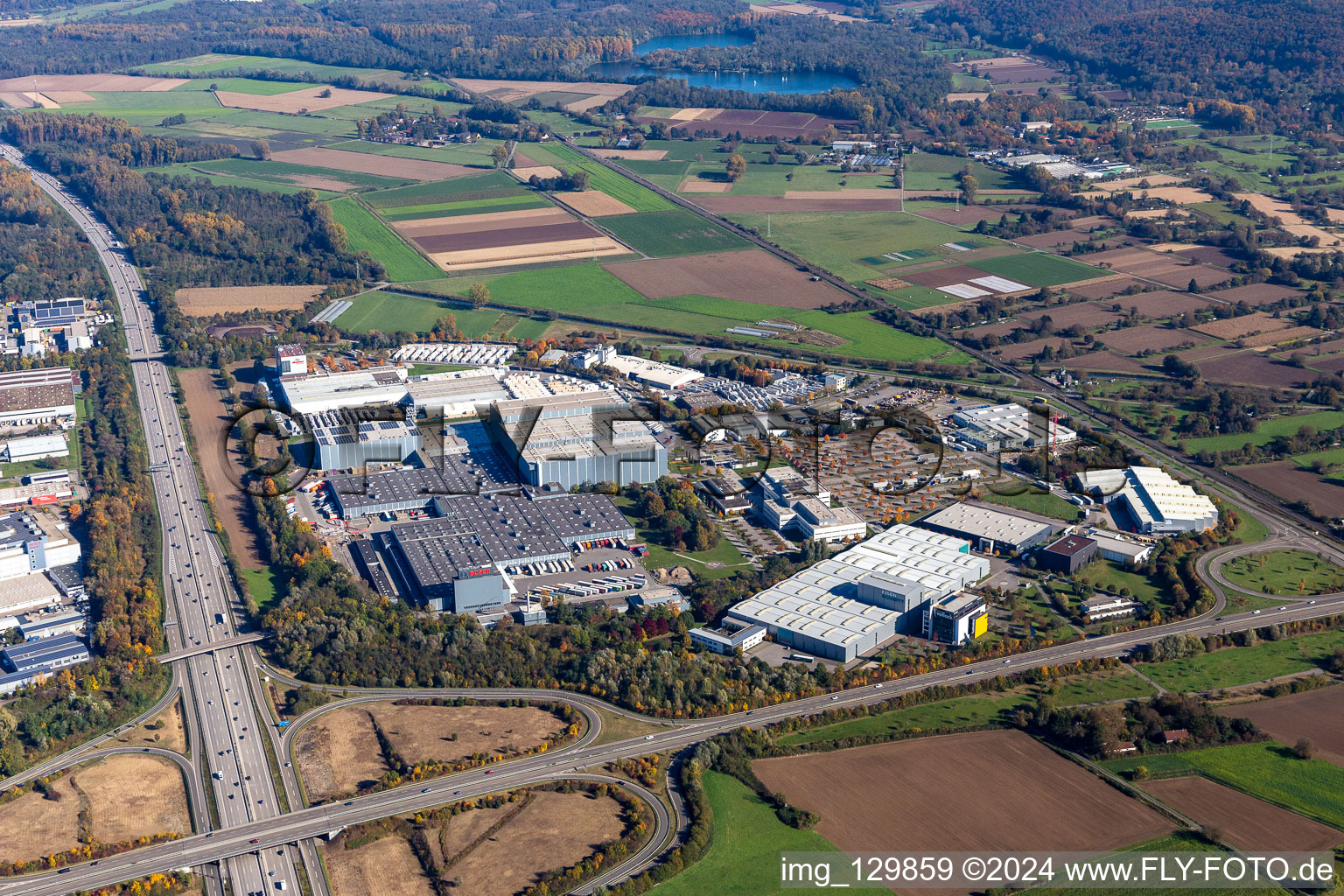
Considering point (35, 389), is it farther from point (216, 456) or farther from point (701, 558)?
point (701, 558)

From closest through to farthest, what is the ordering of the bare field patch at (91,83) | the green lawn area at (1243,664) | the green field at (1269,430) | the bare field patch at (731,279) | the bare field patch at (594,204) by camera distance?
1. the green lawn area at (1243,664)
2. the green field at (1269,430)
3. the bare field patch at (731,279)
4. the bare field patch at (594,204)
5. the bare field patch at (91,83)

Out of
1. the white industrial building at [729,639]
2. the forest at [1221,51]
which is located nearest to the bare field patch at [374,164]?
the white industrial building at [729,639]

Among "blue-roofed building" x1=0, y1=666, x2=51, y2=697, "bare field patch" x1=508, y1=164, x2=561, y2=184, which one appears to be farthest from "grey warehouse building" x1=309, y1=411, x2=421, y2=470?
"bare field patch" x1=508, y1=164, x2=561, y2=184

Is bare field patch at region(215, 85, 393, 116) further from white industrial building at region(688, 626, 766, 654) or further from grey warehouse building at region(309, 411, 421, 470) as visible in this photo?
white industrial building at region(688, 626, 766, 654)

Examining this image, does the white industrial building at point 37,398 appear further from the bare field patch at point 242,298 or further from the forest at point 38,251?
the forest at point 38,251

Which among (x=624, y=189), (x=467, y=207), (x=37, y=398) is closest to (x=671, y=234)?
(x=624, y=189)

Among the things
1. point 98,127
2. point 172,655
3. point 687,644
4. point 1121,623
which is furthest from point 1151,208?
point 98,127
